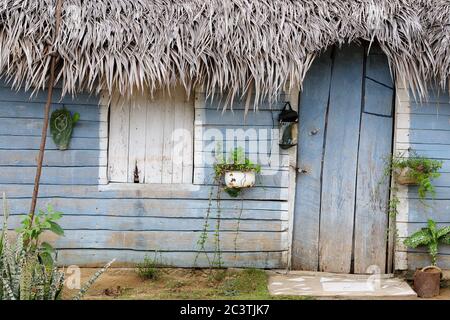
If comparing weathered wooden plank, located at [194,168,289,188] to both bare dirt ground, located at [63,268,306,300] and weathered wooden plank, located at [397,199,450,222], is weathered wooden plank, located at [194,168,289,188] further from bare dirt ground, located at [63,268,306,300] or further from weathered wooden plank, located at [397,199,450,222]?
weathered wooden plank, located at [397,199,450,222]

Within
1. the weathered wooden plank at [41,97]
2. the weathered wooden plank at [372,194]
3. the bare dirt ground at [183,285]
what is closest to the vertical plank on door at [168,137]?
the weathered wooden plank at [41,97]

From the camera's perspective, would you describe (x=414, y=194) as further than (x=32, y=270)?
Yes

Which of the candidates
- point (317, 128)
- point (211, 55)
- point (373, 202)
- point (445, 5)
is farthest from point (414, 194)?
point (211, 55)

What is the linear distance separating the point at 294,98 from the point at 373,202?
4.03 feet

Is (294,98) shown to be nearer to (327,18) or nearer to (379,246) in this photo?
(327,18)

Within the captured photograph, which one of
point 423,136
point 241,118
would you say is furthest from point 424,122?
point 241,118

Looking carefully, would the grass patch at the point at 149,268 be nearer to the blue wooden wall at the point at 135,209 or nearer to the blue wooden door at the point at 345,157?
the blue wooden wall at the point at 135,209

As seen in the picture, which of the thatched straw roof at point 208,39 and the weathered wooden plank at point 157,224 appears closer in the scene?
the thatched straw roof at point 208,39

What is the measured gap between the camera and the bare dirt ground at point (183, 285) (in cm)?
579

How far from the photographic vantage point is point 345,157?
21.3 ft

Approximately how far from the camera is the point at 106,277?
246 inches

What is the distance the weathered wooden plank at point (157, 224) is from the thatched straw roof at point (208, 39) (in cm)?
122

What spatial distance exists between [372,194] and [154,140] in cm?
211

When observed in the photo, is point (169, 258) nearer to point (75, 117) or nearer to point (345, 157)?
point (75, 117)
